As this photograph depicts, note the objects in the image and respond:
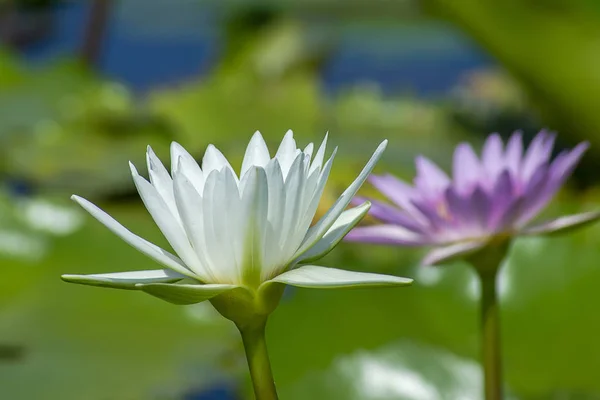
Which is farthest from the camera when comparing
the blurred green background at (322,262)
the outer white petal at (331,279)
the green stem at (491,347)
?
the blurred green background at (322,262)

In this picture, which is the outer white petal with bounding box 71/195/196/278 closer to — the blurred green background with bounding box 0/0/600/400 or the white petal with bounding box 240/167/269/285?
the white petal with bounding box 240/167/269/285

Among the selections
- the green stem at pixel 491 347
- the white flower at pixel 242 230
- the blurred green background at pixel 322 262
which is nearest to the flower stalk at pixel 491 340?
the green stem at pixel 491 347

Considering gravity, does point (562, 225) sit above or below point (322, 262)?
below

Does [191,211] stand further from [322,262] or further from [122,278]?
[322,262]

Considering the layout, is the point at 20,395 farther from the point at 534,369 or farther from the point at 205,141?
the point at 205,141

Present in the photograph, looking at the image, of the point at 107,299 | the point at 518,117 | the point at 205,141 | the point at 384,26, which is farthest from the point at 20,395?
the point at 384,26

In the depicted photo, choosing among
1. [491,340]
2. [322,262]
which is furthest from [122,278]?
[322,262]

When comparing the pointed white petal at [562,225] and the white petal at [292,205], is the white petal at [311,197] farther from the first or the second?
the pointed white petal at [562,225]
